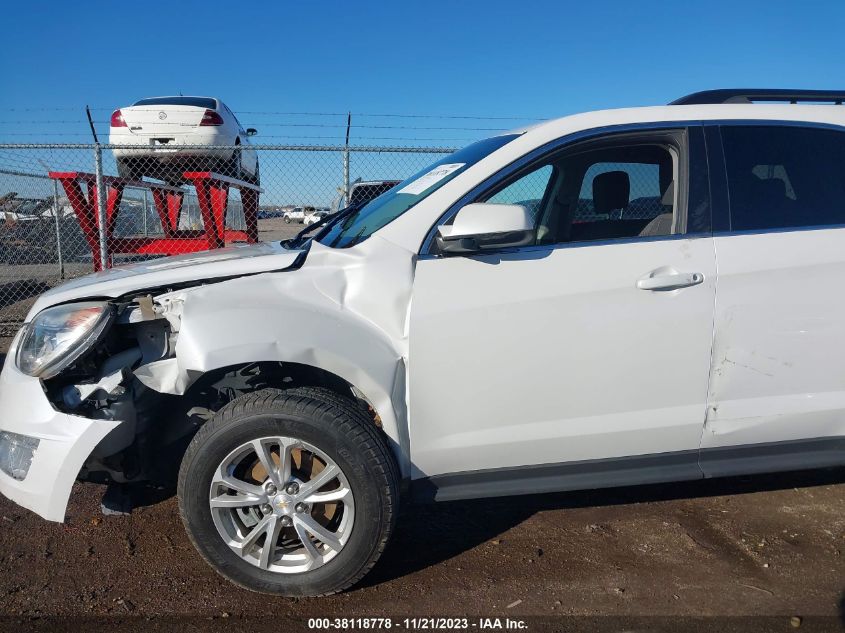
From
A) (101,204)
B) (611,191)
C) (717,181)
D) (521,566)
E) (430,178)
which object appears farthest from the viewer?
(101,204)

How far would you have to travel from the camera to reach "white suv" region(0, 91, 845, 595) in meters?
2.65

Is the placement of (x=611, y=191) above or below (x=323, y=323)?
above

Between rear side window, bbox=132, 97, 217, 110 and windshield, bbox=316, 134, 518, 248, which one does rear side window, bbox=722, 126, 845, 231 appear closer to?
windshield, bbox=316, 134, 518, 248

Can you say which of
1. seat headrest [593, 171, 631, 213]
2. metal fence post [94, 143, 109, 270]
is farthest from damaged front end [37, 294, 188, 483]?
metal fence post [94, 143, 109, 270]

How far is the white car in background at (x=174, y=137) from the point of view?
791cm

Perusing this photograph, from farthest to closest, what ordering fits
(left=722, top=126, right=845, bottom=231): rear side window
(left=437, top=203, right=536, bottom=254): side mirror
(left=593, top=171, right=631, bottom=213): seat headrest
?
(left=593, top=171, right=631, bottom=213): seat headrest
(left=722, top=126, right=845, bottom=231): rear side window
(left=437, top=203, right=536, bottom=254): side mirror

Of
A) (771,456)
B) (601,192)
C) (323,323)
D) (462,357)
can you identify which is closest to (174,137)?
(601,192)

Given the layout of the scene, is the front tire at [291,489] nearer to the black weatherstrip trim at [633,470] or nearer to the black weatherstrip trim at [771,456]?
the black weatherstrip trim at [633,470]

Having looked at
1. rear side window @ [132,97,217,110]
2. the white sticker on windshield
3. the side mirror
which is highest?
rear side window @ [132,97,217,110]

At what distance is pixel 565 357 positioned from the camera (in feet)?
8.95

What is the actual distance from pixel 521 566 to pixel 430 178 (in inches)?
71.2

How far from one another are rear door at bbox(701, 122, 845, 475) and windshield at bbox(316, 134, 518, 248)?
1031 millimetres

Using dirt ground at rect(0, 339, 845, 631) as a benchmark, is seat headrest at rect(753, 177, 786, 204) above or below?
above

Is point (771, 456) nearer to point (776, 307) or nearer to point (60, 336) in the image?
point (776, 307)
